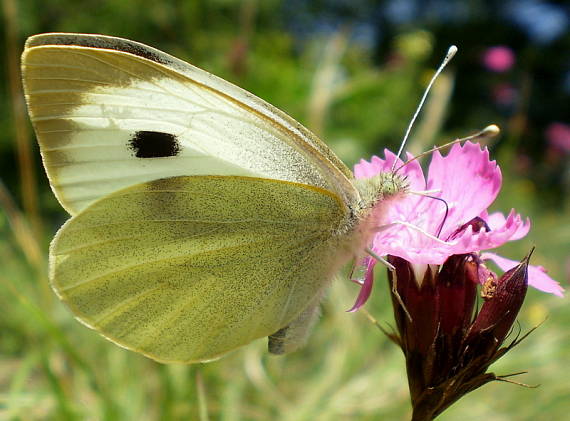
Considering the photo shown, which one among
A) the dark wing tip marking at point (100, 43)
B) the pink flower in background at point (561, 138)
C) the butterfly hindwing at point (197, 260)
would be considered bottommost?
the butterfly hindwing at point (197, 260)

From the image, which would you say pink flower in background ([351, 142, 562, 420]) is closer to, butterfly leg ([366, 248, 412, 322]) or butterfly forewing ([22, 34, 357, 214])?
butterfly leg ([366, 248, 412, 322])

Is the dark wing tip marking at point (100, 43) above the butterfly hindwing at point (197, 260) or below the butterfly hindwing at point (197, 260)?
above

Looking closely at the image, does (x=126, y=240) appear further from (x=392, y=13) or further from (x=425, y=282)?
(x=392, y=13)

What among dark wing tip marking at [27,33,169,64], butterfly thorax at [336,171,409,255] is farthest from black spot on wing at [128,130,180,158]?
butterfly thorax at [336,171,409,255]

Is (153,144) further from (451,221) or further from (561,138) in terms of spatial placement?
(561,138)

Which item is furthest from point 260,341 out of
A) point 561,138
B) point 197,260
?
point 561,138

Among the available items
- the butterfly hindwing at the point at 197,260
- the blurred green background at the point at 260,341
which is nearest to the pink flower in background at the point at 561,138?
the blurred green background at the point at 260,341

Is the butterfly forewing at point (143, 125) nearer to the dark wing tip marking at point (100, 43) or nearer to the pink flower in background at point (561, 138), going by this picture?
the dark wing tip marking at point (100, 43)
